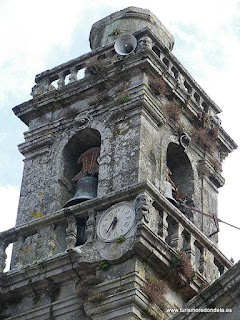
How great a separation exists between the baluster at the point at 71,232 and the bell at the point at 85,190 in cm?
93

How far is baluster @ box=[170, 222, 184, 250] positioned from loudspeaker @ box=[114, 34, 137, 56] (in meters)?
4.00

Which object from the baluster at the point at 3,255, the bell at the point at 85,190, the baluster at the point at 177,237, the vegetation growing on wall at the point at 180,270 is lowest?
the vegetation growing on wall at the point at 180,270

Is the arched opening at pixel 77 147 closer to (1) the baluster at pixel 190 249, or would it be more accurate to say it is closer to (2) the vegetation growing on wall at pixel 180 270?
(1) the baluster at pixel 190 249

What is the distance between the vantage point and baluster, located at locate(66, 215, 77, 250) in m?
16.3

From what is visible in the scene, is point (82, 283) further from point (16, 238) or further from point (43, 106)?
point (43, 106)

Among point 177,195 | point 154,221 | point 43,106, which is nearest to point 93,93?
point 43,106

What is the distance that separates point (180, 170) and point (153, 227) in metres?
3.34

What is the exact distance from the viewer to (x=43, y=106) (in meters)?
19.7

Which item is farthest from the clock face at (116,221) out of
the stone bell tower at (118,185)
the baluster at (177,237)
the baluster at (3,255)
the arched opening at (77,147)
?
the arched opening at (77,147)

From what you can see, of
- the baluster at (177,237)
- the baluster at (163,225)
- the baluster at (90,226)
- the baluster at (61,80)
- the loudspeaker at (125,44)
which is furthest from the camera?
the baluster at (61,80)

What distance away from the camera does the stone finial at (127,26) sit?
20781 mm

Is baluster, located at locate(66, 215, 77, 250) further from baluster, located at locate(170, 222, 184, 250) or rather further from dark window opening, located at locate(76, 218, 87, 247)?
baluster, located at locate(170, 222, 184, 250)

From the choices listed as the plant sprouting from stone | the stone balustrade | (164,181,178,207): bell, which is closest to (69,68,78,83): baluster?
the stone balustrade

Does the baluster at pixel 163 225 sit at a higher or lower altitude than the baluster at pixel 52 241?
lower
